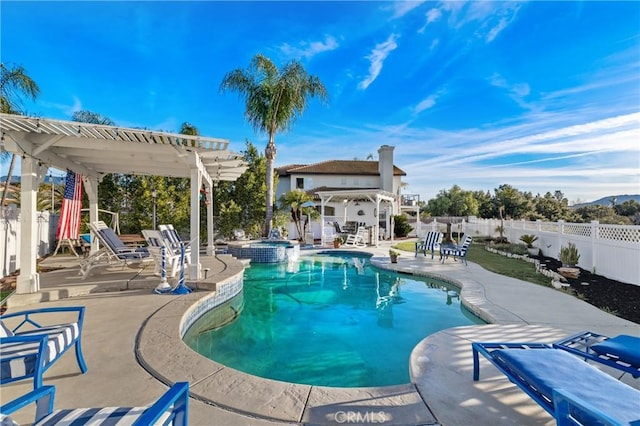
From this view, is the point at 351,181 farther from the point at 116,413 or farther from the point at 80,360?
the point at 116,413

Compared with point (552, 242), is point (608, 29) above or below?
above

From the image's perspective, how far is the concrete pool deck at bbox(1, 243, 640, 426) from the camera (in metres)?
2.46

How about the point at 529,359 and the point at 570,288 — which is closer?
the point at 529,359

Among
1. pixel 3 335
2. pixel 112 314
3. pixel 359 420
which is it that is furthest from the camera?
pixel 112 314

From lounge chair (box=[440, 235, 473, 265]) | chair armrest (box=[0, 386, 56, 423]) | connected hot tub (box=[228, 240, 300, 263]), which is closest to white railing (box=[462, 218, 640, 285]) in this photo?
lounge chair (box=[440, 235, 473, 265])

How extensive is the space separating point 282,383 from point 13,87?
1600cm

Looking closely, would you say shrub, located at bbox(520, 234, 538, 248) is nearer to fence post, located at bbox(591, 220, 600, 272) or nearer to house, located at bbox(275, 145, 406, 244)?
fence post, located at bbox(591, 220, 600, 272)

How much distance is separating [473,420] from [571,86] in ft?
48.5

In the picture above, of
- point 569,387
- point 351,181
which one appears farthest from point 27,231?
point 351,181

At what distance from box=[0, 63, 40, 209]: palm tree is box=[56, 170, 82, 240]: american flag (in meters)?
6.14

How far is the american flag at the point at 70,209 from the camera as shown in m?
7.45

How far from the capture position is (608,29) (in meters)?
8.63

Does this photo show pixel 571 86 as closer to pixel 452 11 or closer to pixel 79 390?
pixel 452 11

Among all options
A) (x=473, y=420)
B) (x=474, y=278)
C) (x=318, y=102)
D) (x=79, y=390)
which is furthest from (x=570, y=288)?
(x=318, y=102)
